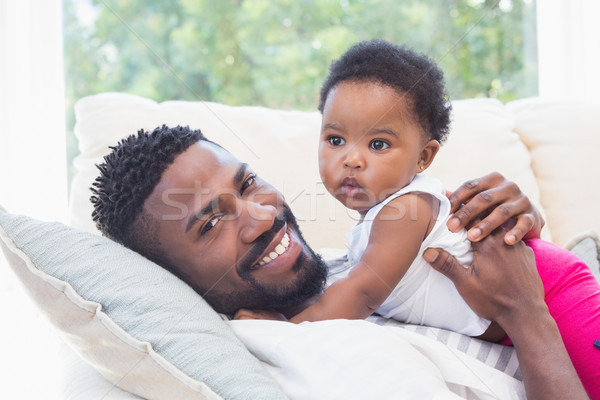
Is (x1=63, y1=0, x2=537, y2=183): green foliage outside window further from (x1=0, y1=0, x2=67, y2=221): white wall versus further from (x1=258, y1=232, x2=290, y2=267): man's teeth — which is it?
(x1=258, y1=232, x2=290, y2=267): man's teeth

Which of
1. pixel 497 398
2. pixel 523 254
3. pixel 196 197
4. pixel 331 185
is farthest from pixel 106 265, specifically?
pixel 523 254

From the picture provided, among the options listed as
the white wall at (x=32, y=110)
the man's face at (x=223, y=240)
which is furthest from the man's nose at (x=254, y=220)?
the white wall at (x=32, y=110)

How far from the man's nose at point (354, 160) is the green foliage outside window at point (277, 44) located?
5.60ft

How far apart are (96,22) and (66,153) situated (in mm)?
669

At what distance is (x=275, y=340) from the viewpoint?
1005mm

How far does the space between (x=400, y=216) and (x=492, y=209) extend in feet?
0.83

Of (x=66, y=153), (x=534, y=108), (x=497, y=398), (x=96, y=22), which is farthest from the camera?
(x=96, y=22)

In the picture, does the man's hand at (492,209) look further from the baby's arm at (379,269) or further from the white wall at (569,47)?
the white wall at (569,47)

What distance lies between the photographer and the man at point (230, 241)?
1129 millimetres

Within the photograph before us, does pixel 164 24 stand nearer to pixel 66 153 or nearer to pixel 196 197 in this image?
pixel 66 153

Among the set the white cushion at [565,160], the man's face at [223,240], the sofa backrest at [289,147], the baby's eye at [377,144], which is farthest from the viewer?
the white cushion at [565,160]

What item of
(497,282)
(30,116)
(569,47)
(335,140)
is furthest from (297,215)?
(569,47)

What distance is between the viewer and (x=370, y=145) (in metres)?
1.24

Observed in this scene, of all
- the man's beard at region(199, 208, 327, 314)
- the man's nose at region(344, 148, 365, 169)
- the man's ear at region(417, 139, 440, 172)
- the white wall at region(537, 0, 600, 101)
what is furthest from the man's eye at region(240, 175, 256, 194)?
the white wall at region(537, 0, 600, 101)
